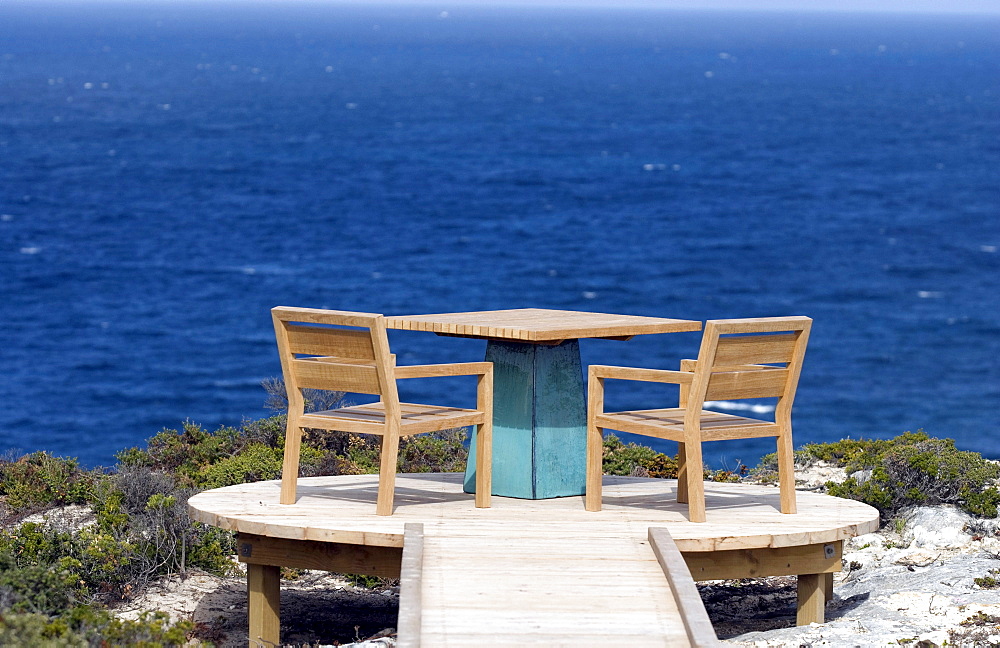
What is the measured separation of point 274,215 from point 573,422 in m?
51.5

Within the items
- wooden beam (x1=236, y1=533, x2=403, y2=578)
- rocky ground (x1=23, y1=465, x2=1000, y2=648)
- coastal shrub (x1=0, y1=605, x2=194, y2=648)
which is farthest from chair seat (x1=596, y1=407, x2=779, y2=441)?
coastal shrub (x1=0, y1=605, x2=194, y2=648)

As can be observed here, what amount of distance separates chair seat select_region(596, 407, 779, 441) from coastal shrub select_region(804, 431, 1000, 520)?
2.24 metres

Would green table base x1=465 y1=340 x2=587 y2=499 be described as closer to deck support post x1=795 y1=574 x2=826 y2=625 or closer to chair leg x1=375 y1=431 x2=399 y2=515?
chair leg x1=375 y1=431 x2=399 y2=515

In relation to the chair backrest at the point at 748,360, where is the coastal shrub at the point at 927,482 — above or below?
below

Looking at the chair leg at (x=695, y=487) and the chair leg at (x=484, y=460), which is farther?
the chair leg at (x=484, y=460)

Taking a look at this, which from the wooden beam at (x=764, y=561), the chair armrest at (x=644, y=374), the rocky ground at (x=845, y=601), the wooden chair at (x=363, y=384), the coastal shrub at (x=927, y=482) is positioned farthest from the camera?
the coastal shrub at (x=927, y=482)

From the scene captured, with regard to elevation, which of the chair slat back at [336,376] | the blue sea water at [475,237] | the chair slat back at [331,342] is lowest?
the blue sea water at [475,237]

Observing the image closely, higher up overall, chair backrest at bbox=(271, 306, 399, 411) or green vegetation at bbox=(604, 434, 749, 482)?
chair backrest at bbox=(271, 306, 399, 411)

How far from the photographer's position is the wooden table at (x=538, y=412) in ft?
24.2

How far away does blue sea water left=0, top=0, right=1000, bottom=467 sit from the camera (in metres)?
33.5

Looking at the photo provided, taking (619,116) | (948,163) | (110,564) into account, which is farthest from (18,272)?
(619,116)

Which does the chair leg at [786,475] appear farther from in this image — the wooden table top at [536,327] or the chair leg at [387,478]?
the chair leg at [387,478]

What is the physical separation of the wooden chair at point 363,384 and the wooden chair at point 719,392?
60 cm

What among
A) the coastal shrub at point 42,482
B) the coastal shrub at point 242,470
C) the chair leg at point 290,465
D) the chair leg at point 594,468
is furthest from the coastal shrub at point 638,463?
the coastal shrub at point 42,482
